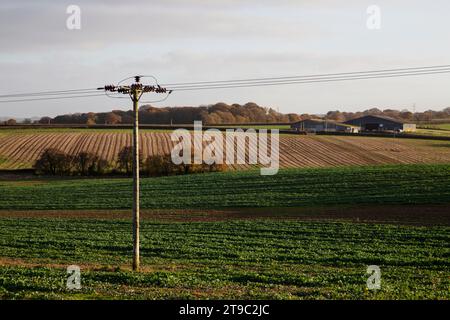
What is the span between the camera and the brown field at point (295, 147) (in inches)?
2852

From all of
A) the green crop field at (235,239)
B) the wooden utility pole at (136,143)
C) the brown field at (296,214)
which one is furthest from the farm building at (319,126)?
the wooden utility pole at (136,143)

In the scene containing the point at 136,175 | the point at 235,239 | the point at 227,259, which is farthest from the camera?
the point at 235,239

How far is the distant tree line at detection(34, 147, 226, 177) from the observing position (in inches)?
2719

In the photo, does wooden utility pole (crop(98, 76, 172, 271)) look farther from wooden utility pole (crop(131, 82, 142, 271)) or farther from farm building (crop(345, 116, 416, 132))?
farm building (crop(345, 116, 416, 132))

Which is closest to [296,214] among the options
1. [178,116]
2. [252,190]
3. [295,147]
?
[252,190]

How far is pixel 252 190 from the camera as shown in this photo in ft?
167

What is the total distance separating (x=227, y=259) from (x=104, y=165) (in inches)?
2010

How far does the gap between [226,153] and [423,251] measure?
178 ft

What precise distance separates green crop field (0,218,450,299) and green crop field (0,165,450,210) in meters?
9.04

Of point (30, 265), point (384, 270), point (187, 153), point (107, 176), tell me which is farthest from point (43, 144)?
point (384, 270)

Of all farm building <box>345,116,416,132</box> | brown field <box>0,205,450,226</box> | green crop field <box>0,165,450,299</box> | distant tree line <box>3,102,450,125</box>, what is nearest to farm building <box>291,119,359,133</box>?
farm building <box>345,116,416,132</box>

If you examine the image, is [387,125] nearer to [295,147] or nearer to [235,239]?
[295,147]

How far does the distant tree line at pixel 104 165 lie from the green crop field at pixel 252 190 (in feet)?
21.3
